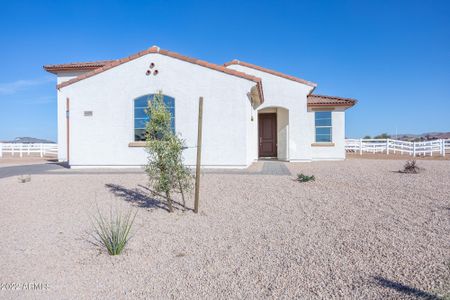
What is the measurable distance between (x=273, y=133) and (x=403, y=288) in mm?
13410

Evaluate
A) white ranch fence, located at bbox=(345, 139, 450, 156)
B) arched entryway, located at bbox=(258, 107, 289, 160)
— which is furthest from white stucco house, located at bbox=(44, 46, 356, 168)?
white ranch fence, located at bbox=(345, 139, 450, 156)

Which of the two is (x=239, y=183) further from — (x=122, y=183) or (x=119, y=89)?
(x=119, y=89)

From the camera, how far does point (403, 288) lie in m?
3.07

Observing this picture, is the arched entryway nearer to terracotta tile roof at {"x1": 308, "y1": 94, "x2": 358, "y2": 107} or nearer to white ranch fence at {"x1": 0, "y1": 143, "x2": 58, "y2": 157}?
terracotta tile roof at {"x1": 308, "y1": 94, "x2": 358, "y2": 107}

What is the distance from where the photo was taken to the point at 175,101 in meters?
11.4

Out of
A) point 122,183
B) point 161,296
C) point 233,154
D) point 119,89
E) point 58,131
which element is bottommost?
point 161,296

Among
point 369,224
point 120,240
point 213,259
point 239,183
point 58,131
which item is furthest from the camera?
point 58,131

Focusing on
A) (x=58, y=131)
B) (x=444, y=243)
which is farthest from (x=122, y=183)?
(x=58, y=131)

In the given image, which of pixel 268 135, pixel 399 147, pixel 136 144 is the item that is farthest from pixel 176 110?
pixel 399 147

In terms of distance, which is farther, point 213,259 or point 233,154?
point 233,154

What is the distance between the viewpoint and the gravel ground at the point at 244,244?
328 centimetres

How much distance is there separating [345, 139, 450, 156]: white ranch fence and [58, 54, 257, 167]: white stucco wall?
1623cm

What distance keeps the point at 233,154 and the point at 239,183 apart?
Result: 298cm

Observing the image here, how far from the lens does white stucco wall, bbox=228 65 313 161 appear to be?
48.1 ft
